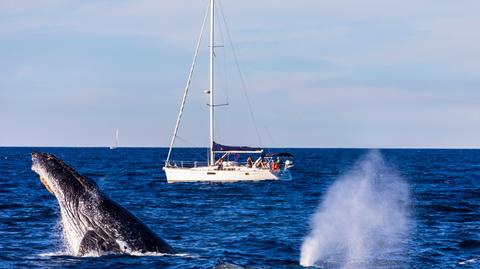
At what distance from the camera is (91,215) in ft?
44.7

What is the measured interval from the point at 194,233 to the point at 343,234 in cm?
509

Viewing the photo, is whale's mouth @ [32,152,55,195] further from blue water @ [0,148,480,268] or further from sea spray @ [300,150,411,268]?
sea spray @ [300,150,411,268]

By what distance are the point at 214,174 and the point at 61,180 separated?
36202 millimetres

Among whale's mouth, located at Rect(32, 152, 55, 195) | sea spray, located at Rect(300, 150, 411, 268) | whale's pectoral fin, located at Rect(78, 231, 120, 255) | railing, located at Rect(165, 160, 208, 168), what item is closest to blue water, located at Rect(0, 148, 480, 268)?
whale's pectoral fin, located at Rect(78, 231, 120, 255)

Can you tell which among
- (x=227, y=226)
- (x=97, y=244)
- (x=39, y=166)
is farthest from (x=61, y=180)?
(x=227, y=226)

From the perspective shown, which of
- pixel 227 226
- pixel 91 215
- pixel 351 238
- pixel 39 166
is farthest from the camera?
pixel 227 226

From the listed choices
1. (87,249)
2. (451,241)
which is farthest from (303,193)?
(87,249)

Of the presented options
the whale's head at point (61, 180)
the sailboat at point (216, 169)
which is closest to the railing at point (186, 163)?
the sailboat at point (216, 169)

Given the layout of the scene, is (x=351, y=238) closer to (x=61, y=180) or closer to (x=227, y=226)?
(x=227, y=226)

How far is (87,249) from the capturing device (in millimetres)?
14164

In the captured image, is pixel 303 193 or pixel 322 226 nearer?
pixel 322 226

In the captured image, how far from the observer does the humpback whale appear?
13680mm

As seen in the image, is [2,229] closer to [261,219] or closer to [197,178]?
[261,219]

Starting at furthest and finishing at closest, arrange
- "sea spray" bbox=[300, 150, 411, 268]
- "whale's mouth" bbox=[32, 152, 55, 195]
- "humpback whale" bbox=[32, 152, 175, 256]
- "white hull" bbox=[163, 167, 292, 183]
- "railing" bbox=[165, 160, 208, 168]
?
"railing" bbox=[165, 160, 208, 168] < "white hull" bbox=[163, 167, 292, 183] < "sea spray" bbox=[300, 150, 411, 268] < "whale's mouth" bbox=[32, 152, 55, 195] < "humpback whale" bbox=[32, 152, 175, 256]
